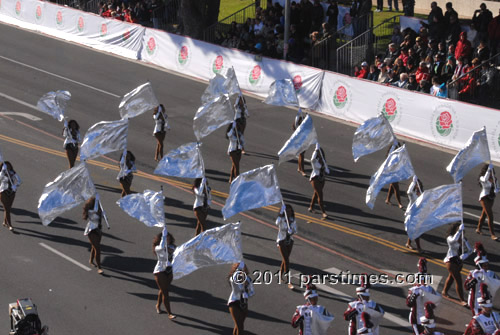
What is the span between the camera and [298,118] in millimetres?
22500

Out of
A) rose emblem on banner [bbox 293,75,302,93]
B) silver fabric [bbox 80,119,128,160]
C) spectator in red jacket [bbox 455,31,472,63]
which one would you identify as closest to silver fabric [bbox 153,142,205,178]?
silver fabric [bbox 80,119,128,160]

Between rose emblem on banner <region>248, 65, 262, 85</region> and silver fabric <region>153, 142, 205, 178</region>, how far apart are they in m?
13.4

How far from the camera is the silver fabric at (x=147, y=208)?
14.7m

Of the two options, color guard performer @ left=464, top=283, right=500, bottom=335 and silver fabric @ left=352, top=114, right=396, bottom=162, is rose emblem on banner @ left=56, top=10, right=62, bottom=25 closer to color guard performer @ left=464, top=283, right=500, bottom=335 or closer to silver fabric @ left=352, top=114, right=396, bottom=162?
silver fabric @ left=352, top=114, right=396, bottom=162

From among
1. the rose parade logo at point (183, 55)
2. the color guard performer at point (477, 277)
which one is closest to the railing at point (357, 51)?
the rose parade logo at point (183, 55)

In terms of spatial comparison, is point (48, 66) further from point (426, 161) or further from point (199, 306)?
point (199, 306)

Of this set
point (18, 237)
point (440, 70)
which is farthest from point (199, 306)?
point (440, 70)

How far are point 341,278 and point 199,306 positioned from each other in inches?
118

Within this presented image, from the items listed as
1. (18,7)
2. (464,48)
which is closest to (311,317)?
(464,48)

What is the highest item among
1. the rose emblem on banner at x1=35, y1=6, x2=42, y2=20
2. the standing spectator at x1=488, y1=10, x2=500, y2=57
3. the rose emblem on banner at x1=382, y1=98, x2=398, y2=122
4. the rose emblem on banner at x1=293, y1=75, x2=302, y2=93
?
the standing spectator at x1=488, y1=10, x2=500, y2=57

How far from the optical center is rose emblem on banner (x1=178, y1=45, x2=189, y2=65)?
32.8m

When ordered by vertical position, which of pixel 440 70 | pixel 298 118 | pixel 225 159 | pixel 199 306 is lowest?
pixel 199 306

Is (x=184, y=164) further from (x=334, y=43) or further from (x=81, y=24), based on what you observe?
(x=81, y=24)

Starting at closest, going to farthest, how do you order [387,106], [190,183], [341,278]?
[341,278], [190,183], [387,106]
